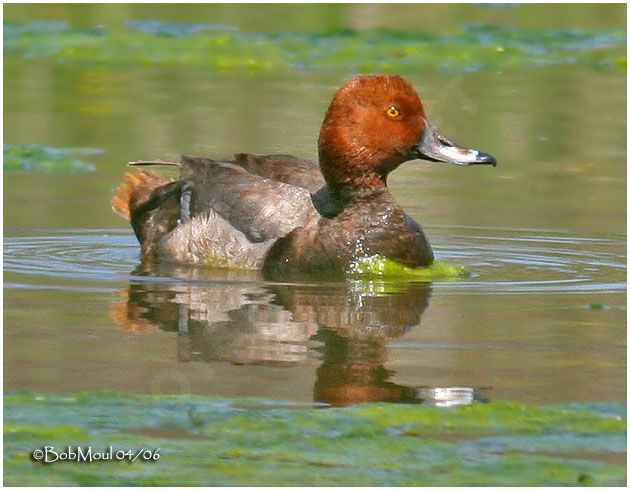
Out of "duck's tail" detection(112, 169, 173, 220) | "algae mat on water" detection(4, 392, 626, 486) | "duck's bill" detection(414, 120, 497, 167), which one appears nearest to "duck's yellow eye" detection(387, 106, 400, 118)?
"duck's bill" detection(414, 120, 497, 167)

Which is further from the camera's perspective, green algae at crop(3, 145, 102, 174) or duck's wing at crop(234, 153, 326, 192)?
Result: green algae at crop(3, 145, 102, 174)

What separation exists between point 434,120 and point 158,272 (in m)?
6.30

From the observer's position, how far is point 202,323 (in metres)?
8.18

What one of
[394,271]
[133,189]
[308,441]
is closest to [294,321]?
[394,271]

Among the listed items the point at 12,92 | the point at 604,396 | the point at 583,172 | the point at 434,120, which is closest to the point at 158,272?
the point at 604,396

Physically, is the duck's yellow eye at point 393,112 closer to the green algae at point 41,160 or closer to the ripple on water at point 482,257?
the ripple on water at point 482,257

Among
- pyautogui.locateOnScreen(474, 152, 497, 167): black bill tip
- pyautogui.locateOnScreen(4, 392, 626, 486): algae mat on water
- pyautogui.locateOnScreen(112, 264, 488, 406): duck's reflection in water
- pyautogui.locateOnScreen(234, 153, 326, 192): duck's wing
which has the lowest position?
pyautogui.locateOnScreen(112, 264, 488, 406): duck's reflection in water

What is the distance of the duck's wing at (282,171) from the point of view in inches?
413

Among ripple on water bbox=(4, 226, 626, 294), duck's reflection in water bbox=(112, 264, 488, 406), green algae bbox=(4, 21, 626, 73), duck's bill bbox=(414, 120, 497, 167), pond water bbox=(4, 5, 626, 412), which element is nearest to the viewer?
duck's reflection in water bbox=(112, 264, 488, 406)

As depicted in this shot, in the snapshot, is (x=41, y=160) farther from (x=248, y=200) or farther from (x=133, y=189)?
(x=248, y=200)

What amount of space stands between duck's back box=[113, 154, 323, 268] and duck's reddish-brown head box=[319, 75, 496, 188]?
366 millimetres

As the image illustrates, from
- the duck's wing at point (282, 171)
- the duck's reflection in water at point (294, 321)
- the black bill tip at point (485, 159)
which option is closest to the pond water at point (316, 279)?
the duck's reflection in water at point (294, 321)

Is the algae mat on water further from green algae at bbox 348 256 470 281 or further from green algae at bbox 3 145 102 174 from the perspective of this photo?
green algae at bbox 3 145 102 174

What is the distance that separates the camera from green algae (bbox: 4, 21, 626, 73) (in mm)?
19141
